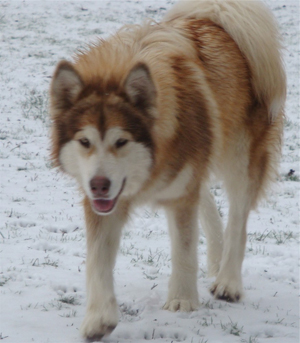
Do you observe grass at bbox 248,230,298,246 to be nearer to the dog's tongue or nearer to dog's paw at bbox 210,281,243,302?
dog's paw at bbox 210,281,243,302

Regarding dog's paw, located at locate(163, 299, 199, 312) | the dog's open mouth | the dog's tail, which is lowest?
dog's paw, located at locate(163, 299, 199, 312)

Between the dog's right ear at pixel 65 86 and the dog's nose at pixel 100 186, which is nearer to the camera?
the dog's nose at pixel 100 186

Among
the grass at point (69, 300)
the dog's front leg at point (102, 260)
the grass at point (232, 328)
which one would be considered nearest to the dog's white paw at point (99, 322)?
the dog's front leg at point (102, 260)

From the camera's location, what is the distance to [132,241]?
17.3 feet

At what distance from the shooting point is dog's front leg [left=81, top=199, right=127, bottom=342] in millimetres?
3352

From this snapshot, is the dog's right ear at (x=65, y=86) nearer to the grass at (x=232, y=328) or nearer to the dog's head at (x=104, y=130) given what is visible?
the dog's head at (x=104, y=130)

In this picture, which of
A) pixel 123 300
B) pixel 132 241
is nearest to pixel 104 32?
pixel 132 241

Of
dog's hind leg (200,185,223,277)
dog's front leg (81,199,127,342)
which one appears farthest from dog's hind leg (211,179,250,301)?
dog's front leg (81,199,127,342)

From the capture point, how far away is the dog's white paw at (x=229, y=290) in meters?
4.16

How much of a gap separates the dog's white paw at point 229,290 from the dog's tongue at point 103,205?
1450 millimetres

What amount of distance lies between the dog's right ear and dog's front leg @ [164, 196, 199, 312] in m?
1.07

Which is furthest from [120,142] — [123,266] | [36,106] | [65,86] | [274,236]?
[36,106]

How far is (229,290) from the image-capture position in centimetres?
416

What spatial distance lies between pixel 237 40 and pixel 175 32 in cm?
59
